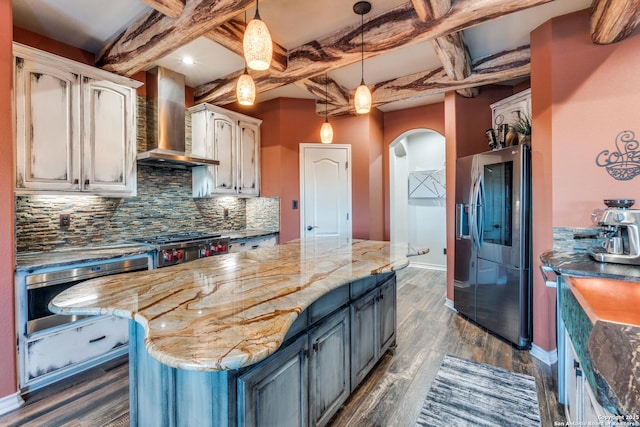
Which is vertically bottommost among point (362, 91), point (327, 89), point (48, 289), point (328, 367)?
point (328, 367)

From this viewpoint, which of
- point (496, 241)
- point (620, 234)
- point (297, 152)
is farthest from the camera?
point (297, 152)

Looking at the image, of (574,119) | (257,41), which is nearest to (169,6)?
(257,41)

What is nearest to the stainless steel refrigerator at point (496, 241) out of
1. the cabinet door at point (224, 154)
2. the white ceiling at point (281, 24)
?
the white ceiling at point (281, 24)

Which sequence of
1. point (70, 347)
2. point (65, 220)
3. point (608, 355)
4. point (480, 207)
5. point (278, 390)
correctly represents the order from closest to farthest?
1. point (608, 355)
2. point (278, 390)
3. point (70, 347)
4. point (65, 220)
5. point (480, 207)

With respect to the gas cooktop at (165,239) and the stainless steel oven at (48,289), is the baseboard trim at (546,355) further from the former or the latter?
the stainless steel oven at (48,289)

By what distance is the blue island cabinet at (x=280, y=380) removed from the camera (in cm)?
105

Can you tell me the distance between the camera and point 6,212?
6.26ft

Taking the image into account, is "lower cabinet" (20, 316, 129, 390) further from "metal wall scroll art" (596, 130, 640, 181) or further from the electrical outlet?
"metal wall scroll art" (596, 130, 640, 181)

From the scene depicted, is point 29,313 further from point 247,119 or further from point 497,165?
point 497,165

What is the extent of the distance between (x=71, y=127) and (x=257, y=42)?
2.07m

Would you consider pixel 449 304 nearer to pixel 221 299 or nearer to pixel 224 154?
pixel 221 299

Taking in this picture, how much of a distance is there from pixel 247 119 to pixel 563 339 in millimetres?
4068

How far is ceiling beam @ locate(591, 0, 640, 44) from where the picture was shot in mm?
1777

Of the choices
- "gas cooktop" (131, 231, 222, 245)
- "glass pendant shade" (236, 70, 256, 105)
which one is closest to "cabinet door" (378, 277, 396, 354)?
"glass pendant shade" (236, 70, 256, 105)
